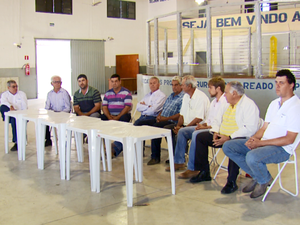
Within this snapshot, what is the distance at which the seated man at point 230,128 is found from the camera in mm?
3672

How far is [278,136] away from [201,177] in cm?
106

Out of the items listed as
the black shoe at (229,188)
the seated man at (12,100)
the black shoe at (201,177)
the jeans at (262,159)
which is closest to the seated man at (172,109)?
the black shoe at (201,177)

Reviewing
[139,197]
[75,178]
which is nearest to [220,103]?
[139,197]

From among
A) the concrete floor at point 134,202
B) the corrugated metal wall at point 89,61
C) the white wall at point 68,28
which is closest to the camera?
the concrete floor at point 134,202

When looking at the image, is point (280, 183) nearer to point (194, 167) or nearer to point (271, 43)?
point (194, 167)

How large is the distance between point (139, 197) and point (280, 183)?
1504 mm

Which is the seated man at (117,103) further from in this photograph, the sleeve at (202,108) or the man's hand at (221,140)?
the man's hand at (221,140)

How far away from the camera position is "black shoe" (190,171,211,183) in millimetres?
3949

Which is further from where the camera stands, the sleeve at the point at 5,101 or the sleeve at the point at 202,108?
the sleeve at the point at 5,101

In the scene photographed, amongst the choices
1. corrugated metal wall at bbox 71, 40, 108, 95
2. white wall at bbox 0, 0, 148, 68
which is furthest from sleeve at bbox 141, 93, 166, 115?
corrugated metal wall at bbox 71, 40, 108, 95

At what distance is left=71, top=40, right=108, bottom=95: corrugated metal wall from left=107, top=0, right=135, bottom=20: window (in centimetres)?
160

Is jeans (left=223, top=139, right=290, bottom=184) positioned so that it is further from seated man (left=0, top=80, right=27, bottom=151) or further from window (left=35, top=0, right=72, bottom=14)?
window (left=35, top=0, right=72, bottom=14)

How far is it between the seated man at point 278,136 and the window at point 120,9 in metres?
14.3

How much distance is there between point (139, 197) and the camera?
3520 mm
